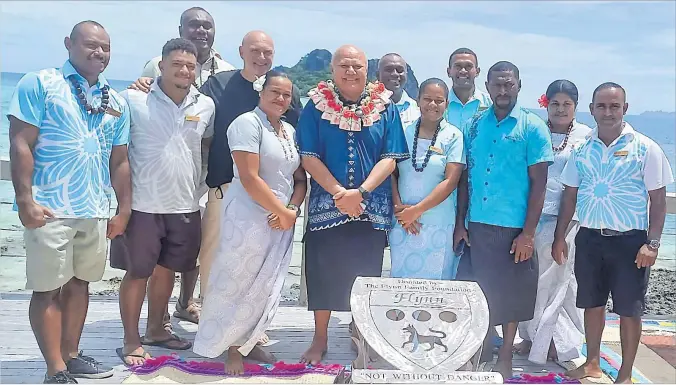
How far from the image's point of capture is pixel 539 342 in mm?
4316

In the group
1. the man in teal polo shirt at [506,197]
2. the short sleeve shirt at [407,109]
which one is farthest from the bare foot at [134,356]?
the short sleeve shirt at [407,109]

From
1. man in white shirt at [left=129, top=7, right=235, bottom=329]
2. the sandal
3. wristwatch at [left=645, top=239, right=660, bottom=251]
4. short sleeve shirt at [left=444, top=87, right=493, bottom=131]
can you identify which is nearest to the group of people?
wristwatch at [left=645, top=239, right=660, bottom=251]

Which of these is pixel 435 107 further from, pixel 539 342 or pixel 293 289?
pixel 293 289

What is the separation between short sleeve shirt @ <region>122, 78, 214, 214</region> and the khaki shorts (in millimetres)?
407

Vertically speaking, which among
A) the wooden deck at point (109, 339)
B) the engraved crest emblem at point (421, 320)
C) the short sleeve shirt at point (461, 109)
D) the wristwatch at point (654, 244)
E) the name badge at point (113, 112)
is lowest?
the wooden deck at point (109, 339)

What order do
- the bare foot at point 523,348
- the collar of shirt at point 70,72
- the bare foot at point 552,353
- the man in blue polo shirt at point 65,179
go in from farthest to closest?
the bare foot at point 523,348, the bare foot at point 552,353, the collar of shirt at point 70,72, the man in blue polo shirt at point 65,179

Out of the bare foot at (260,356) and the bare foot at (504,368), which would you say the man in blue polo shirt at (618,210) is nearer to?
the bare foot at (504,368)

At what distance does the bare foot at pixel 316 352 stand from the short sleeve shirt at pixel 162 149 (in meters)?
1.15

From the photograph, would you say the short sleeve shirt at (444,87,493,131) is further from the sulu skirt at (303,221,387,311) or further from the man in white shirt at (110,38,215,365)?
the man in white shirt at (110,38,215,365)

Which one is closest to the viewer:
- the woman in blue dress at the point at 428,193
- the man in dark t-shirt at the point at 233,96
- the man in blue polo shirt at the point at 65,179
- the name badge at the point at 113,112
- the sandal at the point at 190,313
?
the man in blue polo shirt at the point at 65,179

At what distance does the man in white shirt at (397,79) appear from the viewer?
4.69m

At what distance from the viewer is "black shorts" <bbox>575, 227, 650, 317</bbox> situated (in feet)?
12.5

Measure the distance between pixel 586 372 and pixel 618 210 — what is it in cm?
103

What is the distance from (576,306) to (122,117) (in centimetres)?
287
